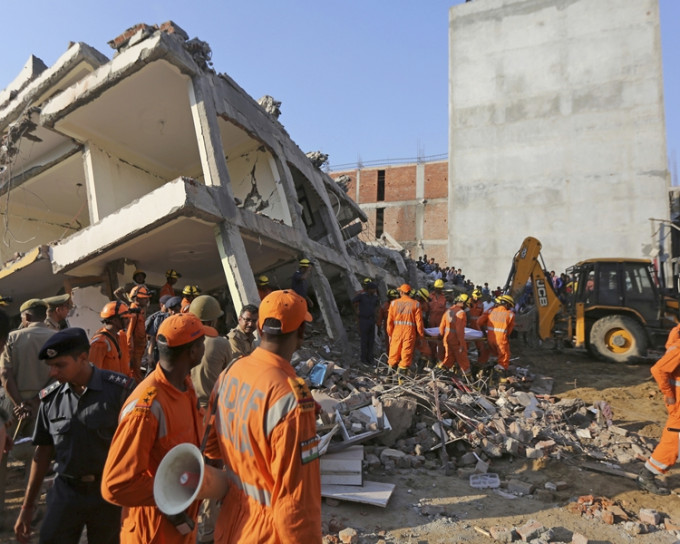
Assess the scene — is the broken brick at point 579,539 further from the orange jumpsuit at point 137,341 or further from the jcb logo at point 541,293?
the jcb logo at point 541,293

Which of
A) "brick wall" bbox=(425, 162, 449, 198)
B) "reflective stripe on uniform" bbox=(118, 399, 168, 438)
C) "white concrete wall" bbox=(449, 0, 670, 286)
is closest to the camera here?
"reflective stripe on uniform" bbox=(118, 399, 168, 438)

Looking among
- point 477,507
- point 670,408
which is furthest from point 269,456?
point 670,408

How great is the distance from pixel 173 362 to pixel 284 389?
0.78 m

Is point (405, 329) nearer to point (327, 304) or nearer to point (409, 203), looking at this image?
point (327, 304)

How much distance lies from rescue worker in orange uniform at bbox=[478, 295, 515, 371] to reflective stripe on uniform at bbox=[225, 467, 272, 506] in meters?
7.62

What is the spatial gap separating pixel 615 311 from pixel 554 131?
17.9 meters

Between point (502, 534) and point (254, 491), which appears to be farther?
point (502, 534)

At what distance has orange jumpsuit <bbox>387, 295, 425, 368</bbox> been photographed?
7934 millimetres

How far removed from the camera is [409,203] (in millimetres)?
34000

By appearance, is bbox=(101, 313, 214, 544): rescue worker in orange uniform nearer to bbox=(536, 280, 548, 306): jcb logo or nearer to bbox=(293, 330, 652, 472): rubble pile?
bbox=(293, 330, 652, 472): rubble pile

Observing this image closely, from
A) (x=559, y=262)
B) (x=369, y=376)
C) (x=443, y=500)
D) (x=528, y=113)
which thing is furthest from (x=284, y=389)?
(x=528, y=113)

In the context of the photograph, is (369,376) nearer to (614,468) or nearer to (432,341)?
(432,341)

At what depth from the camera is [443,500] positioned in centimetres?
451

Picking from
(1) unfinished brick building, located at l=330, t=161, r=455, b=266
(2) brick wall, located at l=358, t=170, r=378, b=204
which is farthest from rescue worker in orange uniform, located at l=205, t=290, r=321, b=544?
(2) brick wall, located at l=358, t=170, r=378, b=204
